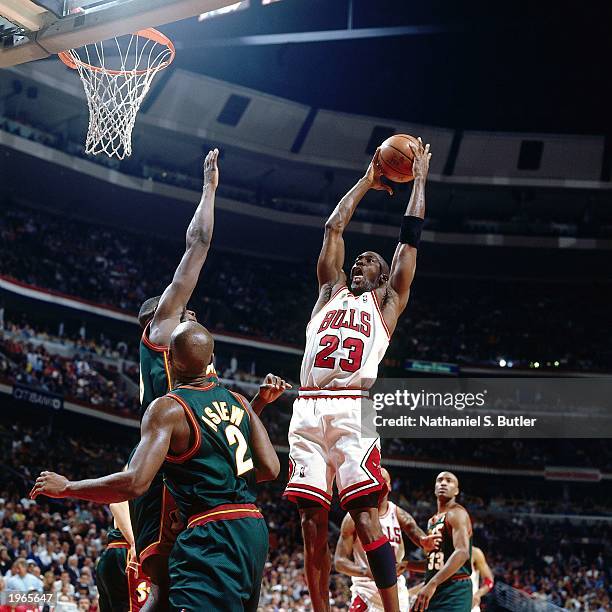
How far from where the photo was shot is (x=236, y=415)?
379 cm

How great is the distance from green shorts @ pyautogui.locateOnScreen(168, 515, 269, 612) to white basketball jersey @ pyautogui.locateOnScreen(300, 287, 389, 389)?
5.95 feet

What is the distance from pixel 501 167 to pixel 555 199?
2601mm

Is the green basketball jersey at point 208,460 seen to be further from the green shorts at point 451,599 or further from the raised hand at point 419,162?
the green shorts at point 451,599

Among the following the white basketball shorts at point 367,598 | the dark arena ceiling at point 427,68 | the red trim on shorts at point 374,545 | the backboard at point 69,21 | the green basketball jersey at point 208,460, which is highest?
the dark arena ceiling at point 427,68

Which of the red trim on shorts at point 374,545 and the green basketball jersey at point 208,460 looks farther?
the red trim on shorts at point 374,545

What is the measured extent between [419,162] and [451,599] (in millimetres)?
3633

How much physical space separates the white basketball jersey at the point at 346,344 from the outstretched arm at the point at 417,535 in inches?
86.1

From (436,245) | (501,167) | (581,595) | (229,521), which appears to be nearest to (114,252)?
(436,245)

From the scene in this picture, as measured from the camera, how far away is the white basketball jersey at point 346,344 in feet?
17.7

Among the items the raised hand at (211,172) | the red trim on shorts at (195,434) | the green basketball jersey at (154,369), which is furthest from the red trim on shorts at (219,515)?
the raised hand at (211,172)

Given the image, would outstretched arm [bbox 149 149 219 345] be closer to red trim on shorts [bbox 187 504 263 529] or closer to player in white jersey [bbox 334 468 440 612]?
red trim on shorts [bbox 187 504 263 529]

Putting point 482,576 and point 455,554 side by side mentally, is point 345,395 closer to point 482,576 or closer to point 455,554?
point 455,554

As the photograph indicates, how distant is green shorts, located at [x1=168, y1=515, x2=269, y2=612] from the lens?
346 centimetres

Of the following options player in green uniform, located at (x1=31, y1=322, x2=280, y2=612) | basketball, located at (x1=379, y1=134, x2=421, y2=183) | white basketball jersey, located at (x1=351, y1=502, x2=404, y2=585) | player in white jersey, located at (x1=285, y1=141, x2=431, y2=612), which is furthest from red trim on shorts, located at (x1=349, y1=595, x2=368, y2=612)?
basketball, located at (x1=379, y1=134, x2=421, y2=183)
